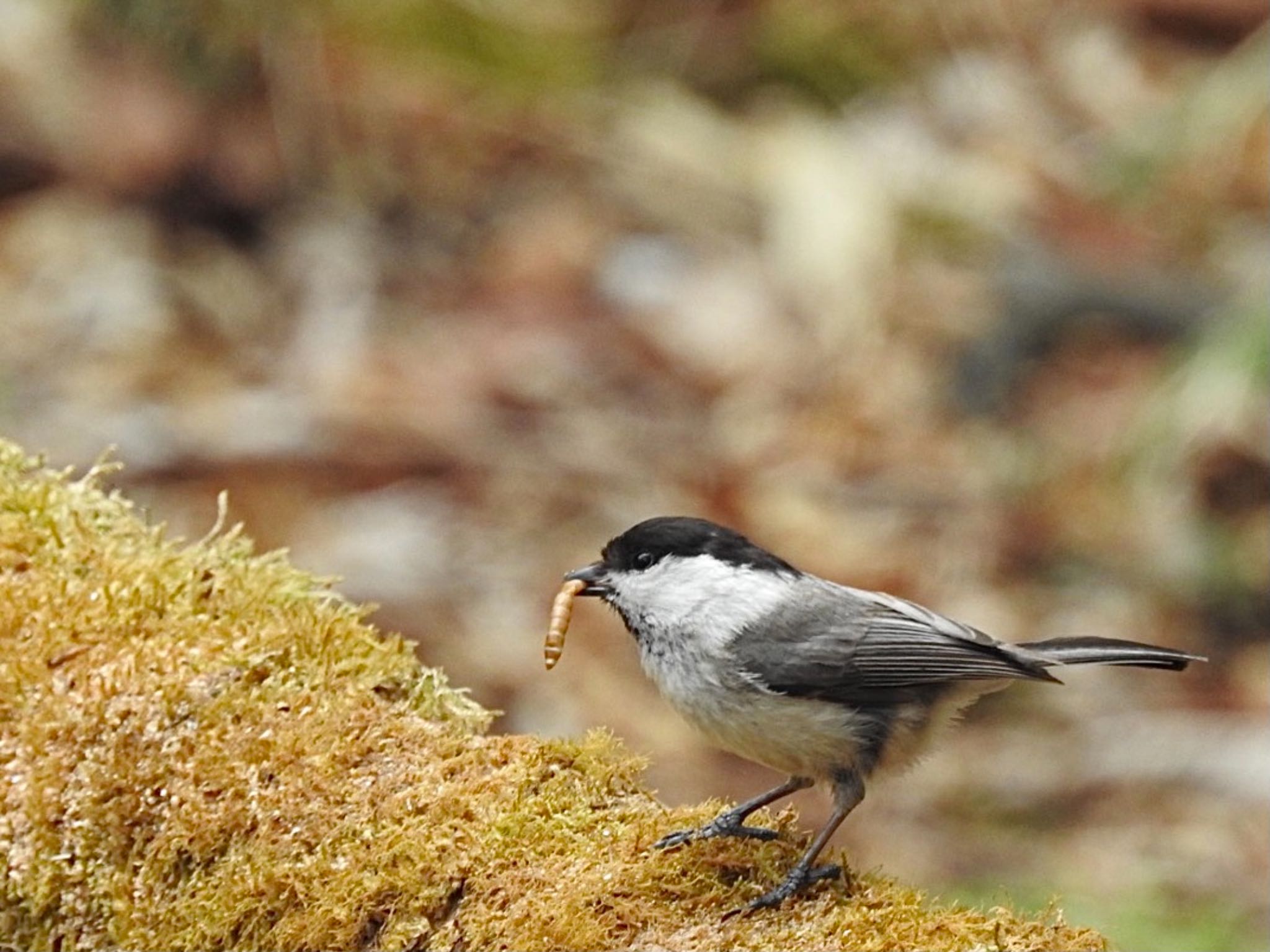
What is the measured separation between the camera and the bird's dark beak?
296cm

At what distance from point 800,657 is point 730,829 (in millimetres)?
378

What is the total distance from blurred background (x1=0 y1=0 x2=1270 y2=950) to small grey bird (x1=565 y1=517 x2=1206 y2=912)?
211 centimetres

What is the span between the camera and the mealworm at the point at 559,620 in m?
2.80

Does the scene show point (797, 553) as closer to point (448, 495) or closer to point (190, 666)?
point (448, 495)

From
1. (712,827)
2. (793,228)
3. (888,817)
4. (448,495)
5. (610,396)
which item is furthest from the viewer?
(793,228)

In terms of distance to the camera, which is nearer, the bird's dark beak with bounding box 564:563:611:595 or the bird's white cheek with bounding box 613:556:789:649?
the bird's white cheek with bounding box 613:556:789:649

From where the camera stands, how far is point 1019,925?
6.59 ft

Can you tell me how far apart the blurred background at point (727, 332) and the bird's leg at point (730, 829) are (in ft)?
8.03

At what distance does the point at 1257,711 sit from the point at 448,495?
3.16 m

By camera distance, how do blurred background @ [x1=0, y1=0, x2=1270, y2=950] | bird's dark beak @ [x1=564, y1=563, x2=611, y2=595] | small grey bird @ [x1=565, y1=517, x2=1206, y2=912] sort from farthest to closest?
blurred background @ [x1=0, y1=0, x2=1270, y2=950]
bird's dark beak @ [x1=564, y1=563, x2=611, y2=595]
small grey bird @ [x1=565, y1=517, x2=1206, y2=912]

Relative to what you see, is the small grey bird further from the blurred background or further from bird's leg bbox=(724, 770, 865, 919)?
the blurred background

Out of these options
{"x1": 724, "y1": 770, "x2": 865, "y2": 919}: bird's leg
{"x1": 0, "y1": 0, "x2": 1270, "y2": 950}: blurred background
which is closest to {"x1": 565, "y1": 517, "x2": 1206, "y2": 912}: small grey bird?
{"x1": 724, "y1": 770, "x2": 865, "y2": 919}: bird's leg

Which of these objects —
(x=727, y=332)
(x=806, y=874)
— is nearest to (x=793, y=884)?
(x=806, y=874)

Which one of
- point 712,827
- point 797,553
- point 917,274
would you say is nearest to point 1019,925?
point 712,827
